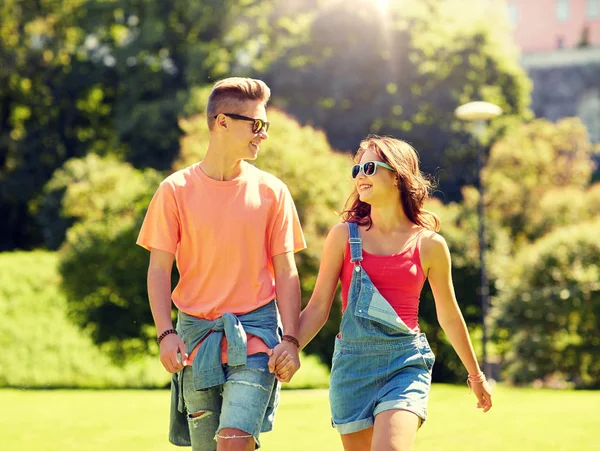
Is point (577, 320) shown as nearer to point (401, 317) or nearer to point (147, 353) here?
point (147, 353)

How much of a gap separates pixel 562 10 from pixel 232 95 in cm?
7451

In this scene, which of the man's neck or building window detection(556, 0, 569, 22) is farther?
building window detection(556, 0, 569, 22)

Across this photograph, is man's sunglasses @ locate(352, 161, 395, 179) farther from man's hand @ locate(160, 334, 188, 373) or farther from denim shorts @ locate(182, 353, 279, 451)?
man's hand @ locate(160, 334, 188, 373)

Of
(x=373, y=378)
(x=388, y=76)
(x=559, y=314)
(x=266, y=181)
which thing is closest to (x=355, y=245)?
(x=266, y=181)

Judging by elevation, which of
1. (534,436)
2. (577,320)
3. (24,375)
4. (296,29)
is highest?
(296,29)

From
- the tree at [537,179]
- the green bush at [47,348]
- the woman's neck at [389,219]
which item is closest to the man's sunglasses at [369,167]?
the woman's neck at [389,219]

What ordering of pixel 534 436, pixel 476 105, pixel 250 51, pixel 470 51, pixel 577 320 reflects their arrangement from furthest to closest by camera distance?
pixel 250 51
pixel 470 51
pixel 577 320
pixel 476 105
pixel 534 436

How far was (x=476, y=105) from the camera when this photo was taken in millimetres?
19109

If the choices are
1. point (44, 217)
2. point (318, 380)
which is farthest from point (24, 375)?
point (44, 217)

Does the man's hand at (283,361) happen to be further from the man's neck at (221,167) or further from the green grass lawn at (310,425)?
the green grass lawn at (310,425)

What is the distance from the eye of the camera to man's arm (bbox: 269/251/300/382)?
4.48 m

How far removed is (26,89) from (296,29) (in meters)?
12.0

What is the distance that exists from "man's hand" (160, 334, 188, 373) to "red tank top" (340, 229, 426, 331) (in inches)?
30.8

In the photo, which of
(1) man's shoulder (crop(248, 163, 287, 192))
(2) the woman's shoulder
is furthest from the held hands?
(1) man's shoulder (crop(248, 163, 287, 192))
